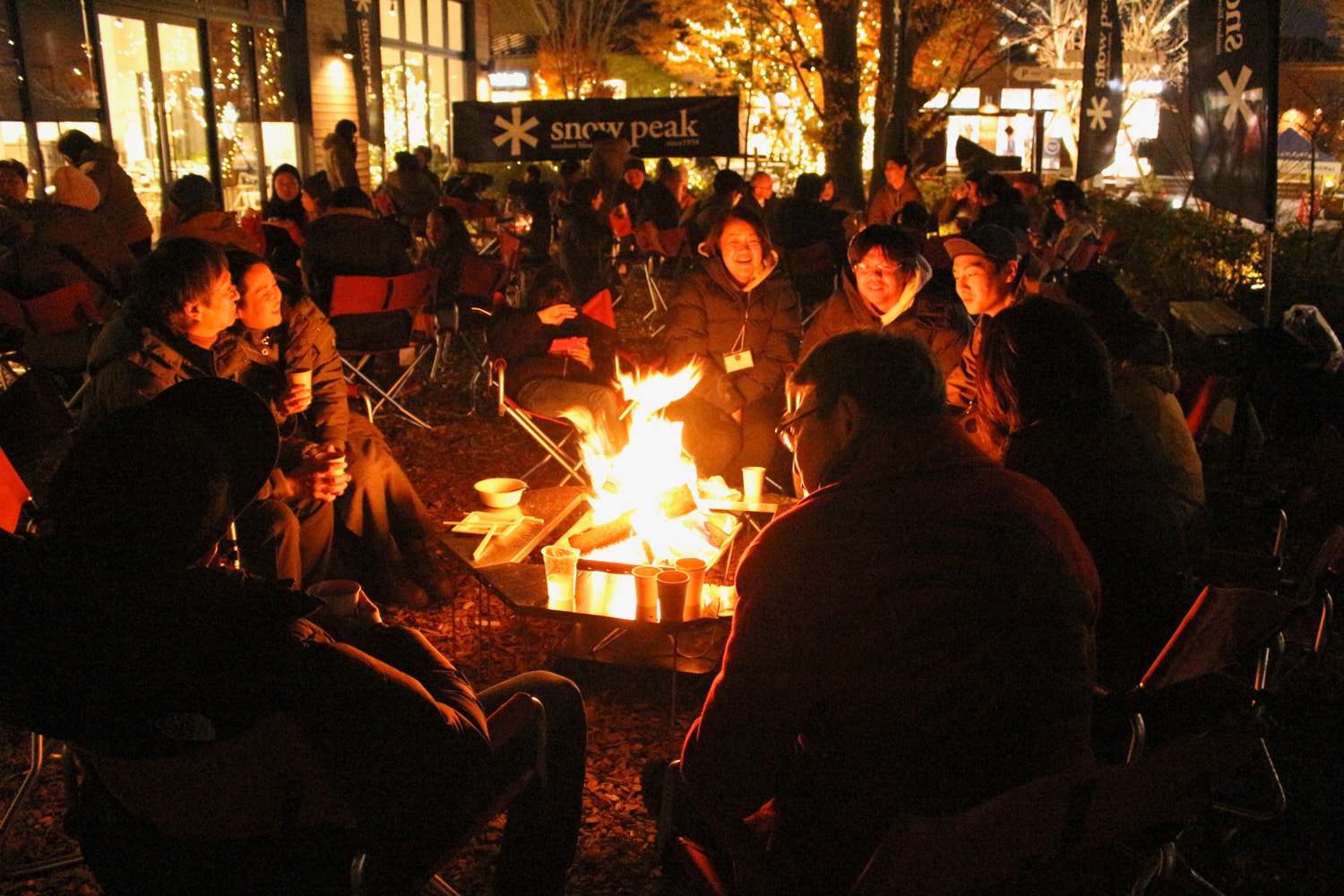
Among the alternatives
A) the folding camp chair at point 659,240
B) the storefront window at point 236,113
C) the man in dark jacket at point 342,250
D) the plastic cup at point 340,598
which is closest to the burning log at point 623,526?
the plastic cup at point 340,598

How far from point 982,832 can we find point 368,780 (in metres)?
0.97

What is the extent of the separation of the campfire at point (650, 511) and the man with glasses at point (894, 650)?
1628 millimetres

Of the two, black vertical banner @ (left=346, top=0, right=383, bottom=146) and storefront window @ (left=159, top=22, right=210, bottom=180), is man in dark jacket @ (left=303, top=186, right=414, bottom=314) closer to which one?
storefront window @ (left=159, top=22, right=210, bottom=180)

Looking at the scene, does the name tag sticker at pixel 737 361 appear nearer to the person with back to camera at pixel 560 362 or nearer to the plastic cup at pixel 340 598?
the person with back to camera at pixel 560 362

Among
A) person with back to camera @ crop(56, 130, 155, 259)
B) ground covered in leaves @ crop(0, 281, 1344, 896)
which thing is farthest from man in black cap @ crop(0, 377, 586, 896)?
person with back to camera @ crop(56, 130, 155, 259)

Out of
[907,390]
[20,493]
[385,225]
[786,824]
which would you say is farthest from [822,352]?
[385,225]

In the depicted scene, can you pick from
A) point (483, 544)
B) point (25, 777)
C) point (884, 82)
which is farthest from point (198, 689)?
point (884, 82)

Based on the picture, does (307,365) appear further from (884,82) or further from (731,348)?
(884,82)

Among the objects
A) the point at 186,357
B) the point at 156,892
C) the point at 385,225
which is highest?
the point at 385,225

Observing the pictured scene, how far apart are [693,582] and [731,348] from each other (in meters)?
2.54

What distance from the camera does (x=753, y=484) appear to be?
4316 millimetres

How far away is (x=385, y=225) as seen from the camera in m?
7.16

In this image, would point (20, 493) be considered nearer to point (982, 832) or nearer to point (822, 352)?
point (822, 352)

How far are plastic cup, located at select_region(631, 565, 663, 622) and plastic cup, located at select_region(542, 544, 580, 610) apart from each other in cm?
22
